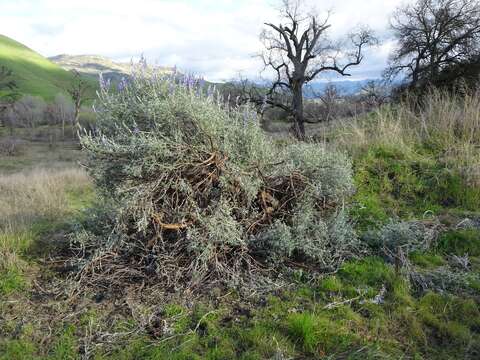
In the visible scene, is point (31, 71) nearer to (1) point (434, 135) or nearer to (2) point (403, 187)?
(1) point (434, 135)

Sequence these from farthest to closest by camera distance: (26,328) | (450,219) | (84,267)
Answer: (450,219) → (84,267) → (26,328)

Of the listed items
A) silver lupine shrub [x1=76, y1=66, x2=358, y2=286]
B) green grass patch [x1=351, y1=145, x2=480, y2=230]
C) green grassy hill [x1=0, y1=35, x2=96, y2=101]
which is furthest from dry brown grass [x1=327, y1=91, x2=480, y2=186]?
green grassy hill [x1=0, y1=35, x2=96, y2=101]

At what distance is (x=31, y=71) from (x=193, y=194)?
493ft

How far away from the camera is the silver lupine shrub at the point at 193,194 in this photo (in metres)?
3.57

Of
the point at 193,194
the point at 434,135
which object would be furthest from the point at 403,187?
the point at 193,194

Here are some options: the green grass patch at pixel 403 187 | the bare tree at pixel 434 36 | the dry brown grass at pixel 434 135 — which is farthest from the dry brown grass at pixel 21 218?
the bare tree at pixel 434 36

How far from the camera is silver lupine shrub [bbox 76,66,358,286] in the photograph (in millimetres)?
3570

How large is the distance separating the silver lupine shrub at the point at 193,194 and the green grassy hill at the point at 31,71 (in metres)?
107

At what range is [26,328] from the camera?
115 inches

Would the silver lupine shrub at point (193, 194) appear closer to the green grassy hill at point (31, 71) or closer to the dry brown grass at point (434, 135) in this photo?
the dry brown grass at point (434, 135)

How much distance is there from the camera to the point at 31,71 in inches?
5118

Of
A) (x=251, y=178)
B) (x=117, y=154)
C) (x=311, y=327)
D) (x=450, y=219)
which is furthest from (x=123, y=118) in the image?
(x=450, y=219)

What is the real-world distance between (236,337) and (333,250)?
1608mm

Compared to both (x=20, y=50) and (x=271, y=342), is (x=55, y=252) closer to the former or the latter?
(x=271, y=342)
